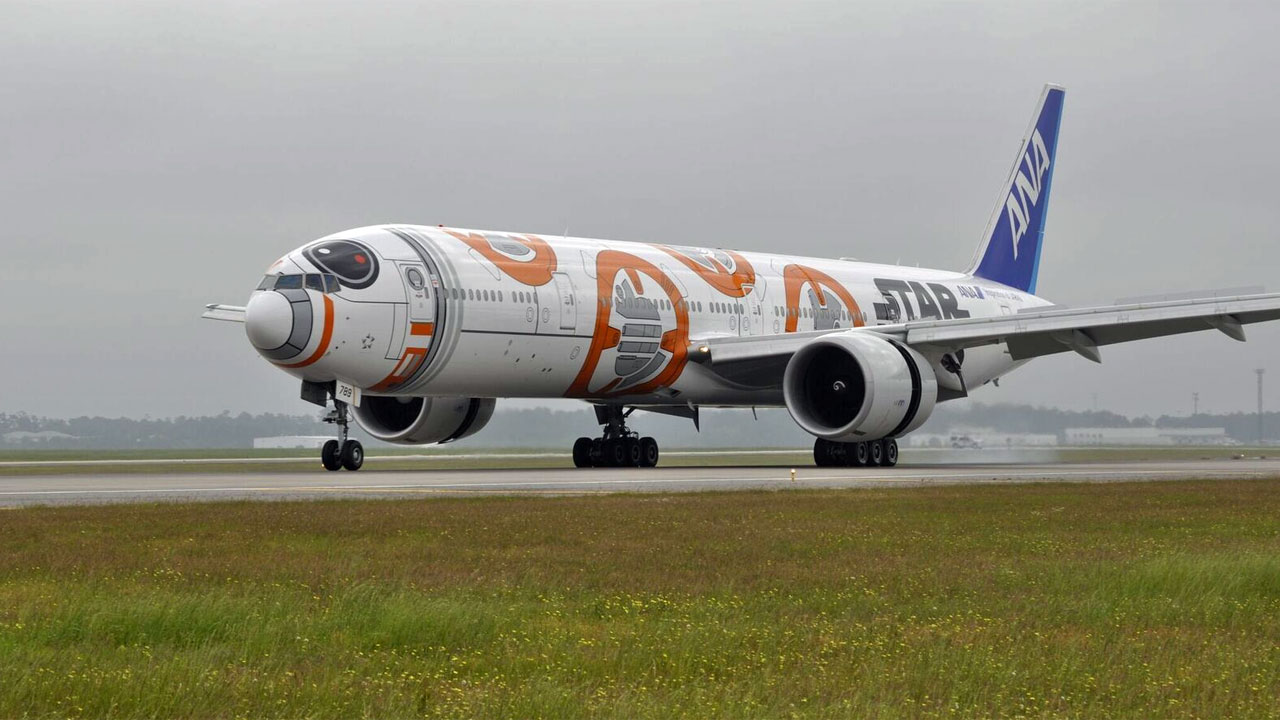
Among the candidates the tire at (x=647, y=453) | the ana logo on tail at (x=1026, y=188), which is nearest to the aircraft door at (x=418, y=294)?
the tire at (x=647, y=453)

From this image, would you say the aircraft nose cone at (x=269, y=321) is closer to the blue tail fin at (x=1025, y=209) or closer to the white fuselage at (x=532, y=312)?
the white fuselage at (x=532, y=312)

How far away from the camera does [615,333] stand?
29.6m

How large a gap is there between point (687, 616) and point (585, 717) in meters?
2.55

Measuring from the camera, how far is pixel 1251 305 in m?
29.1

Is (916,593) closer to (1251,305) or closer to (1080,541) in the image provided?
(1080,541)

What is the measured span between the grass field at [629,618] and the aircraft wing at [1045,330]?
624 inches

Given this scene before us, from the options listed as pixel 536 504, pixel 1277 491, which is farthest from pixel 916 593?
pixel 1277 491

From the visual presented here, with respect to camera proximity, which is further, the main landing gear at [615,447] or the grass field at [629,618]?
the main landing gear at [615,447]

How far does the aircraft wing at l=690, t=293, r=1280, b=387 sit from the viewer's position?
2953 centimetres

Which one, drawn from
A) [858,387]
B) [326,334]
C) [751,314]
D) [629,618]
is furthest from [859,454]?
[629,618]

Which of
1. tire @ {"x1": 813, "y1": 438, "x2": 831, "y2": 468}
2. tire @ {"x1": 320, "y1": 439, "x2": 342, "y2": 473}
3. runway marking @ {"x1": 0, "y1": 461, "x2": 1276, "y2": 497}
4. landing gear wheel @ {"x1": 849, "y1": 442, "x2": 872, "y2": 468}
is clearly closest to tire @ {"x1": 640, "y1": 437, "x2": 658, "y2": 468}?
tire @ {"x1": 813, "y1": 438, "x2": 831, "y2": 468}

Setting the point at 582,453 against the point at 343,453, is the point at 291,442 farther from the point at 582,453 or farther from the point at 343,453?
the point at 343,453

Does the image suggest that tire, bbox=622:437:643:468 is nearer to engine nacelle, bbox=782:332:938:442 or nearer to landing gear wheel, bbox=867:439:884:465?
engine nacelle, bbox=782:332:938:442

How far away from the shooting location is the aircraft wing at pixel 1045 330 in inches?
1163
